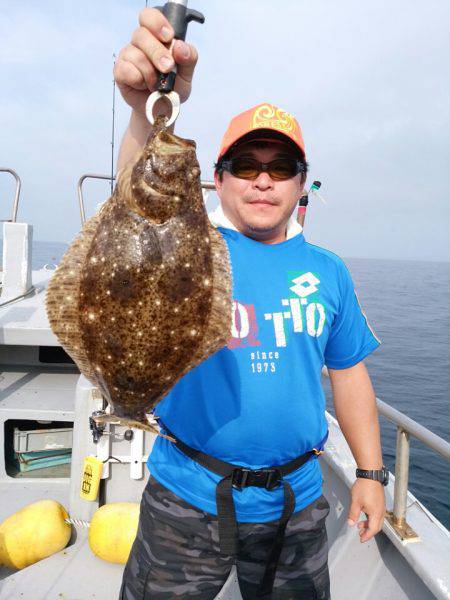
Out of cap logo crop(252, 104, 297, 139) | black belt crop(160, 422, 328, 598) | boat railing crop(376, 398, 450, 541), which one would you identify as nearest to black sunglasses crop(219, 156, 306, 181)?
cap logo crop(252, 104, 297, 139)

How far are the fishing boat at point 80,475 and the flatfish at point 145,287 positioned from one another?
1694 mm

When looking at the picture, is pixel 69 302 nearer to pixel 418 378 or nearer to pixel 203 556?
pixel 203 556

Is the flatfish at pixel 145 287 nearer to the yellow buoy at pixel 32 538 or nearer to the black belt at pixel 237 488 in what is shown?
the black belt at pixel 237 488

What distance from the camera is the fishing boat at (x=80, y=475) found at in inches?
113

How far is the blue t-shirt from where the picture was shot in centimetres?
209

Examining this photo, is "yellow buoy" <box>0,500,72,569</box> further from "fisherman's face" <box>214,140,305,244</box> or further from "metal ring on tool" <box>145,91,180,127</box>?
"metal ring on tool" <box>145,91,180,127</box>

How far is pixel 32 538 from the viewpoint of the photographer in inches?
146

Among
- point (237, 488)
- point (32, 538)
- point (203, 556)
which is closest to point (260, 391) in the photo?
point (237, 488)

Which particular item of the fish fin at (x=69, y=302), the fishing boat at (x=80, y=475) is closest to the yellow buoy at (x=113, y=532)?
the fishing boat at (x=80, y=475)

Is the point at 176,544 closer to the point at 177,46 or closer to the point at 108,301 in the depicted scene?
the point at 108,301

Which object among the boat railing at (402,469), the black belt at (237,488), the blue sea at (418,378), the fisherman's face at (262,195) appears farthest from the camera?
the blue sea at (418,378)

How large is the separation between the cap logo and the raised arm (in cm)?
49

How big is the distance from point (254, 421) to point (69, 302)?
104 cm

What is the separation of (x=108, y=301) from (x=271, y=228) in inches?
41.5
